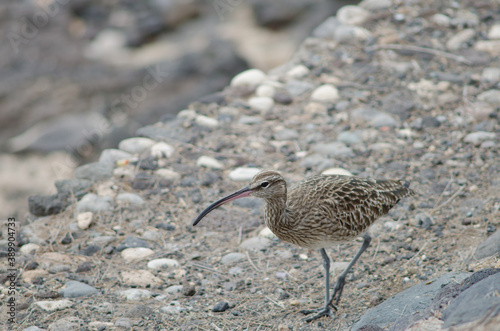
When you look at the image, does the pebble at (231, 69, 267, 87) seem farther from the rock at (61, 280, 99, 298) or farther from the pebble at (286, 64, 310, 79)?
the rock at (61, 280, 99, 298)

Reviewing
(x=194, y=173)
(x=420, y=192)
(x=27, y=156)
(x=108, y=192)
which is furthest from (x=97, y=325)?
(x=27, y=156)

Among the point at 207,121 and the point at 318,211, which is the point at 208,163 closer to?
Result: the point at 207,121

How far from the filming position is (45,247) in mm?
5926

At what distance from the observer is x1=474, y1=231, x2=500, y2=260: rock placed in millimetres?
4887

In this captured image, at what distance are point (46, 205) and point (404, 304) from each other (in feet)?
13.7

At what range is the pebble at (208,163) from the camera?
7336 mm

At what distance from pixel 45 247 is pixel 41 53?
29.6ft

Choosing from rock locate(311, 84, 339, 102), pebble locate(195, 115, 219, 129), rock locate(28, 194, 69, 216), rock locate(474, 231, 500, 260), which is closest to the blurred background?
pebble locate(195, 115, 219, 129)

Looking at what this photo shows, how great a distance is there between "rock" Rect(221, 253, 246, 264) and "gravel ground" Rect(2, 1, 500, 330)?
0.02 metres

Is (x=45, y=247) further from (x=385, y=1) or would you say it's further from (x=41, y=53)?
(x=41, y=53)

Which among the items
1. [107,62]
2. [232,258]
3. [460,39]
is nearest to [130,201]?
[232,258]

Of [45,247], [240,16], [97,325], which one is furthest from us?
[240,16]

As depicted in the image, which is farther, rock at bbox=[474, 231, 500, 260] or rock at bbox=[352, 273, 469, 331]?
rock at bbox=[474, 231, 500, 260]

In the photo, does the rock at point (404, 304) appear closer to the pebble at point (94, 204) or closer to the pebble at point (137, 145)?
the pebble at point (94, 204)
